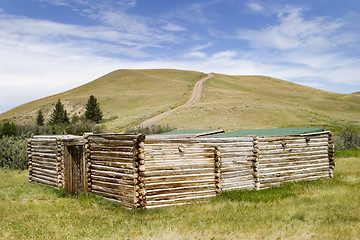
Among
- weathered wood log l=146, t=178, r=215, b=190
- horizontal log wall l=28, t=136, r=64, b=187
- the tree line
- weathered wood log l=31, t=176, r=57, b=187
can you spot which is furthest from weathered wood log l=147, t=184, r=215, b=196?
the tree line

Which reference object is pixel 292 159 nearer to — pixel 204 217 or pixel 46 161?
pixel 204 217

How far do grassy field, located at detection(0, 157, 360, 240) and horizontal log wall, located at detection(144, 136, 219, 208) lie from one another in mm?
522

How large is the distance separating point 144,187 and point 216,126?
3847 cm

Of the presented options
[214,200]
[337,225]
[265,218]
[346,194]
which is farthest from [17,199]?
[346,194]

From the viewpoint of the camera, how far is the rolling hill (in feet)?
177

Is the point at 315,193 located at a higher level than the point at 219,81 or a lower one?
lower

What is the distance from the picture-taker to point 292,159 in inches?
585

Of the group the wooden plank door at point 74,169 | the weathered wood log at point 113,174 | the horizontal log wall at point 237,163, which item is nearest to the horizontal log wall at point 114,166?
the weathered wood log at point 113,174

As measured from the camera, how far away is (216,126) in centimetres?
4825

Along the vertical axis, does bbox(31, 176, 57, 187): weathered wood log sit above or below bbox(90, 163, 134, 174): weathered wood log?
below

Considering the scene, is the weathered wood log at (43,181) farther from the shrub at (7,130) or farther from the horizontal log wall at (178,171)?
the shrub at (7,130)

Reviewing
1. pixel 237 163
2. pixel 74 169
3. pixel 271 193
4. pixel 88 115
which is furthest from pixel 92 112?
pixel 271 193

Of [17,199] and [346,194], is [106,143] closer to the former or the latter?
[17,199]

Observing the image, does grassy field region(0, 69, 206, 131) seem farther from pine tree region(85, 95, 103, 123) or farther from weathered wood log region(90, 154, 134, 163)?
weathered wood log region(90, 154, 134, 163)
